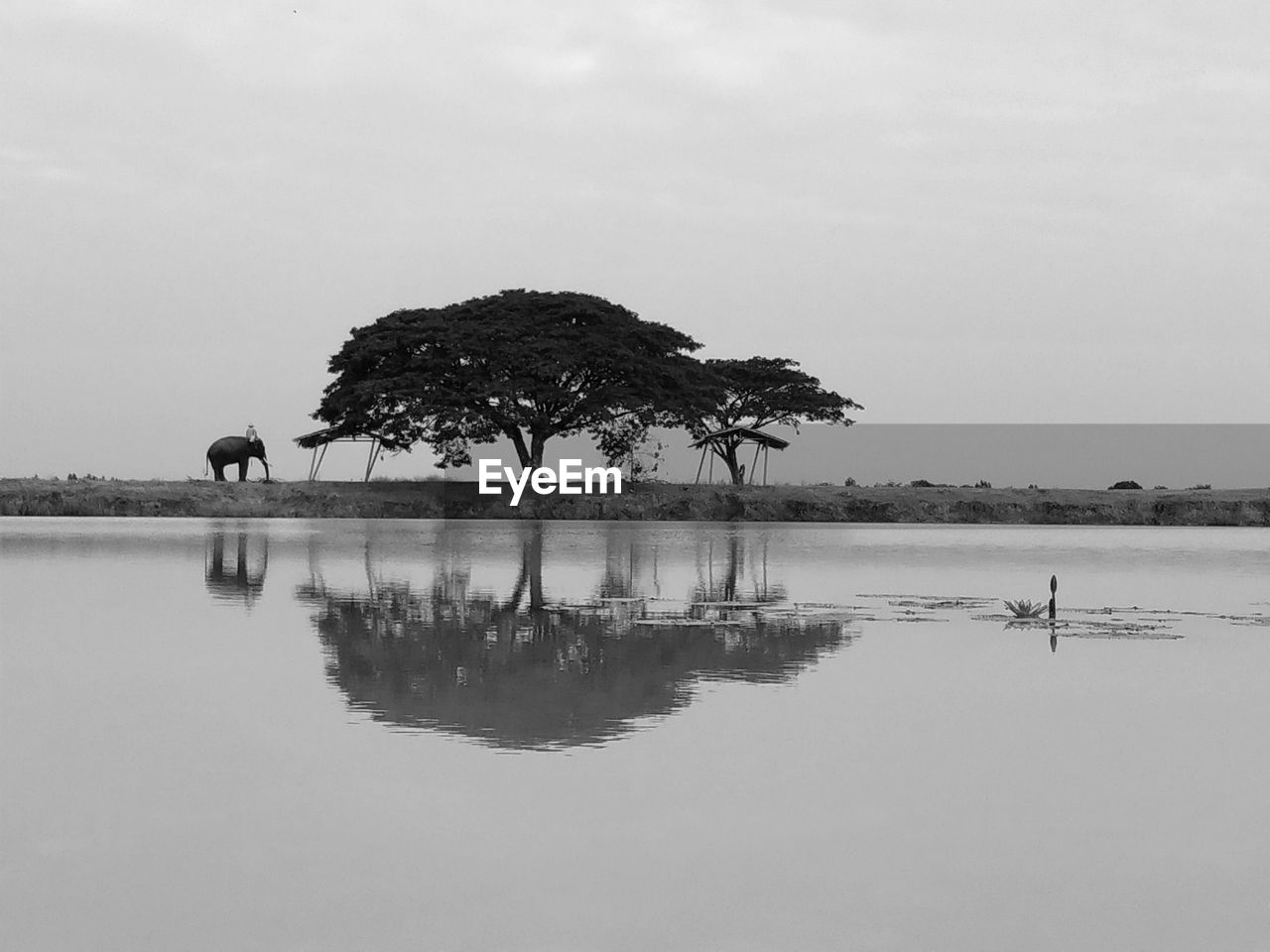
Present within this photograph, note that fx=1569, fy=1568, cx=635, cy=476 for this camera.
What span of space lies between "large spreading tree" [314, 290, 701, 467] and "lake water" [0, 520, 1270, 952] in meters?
41.4

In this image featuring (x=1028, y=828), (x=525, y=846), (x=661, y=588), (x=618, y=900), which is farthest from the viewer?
(x=661, y=588)

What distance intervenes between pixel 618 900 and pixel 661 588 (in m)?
16.1

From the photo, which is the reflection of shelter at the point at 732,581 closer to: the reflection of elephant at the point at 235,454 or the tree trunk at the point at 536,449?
the tree trunk at the point at 536,449

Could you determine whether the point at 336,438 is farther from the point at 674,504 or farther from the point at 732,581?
the point at 732,581

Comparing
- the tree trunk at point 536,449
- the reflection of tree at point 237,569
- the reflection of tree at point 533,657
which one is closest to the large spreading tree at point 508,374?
the tree trunk at point 536,449

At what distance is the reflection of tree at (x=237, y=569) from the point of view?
65.2 ft

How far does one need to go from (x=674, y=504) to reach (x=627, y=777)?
2127 inches

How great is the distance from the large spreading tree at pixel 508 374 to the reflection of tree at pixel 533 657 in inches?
1556

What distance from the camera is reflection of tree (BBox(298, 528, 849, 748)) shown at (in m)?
9.87

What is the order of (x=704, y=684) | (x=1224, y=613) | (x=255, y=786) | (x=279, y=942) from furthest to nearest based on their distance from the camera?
(x=1224, y=613) < (x=704, y=684) < (x=255, y=786) < (x=279, y=942)

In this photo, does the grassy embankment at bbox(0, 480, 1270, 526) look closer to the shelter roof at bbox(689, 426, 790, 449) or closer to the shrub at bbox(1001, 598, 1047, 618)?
the shelter roof at bbox(689, 426, 790, 449)

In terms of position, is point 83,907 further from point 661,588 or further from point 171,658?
point 661,588

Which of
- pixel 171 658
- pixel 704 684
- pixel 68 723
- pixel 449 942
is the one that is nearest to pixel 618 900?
pixel 449 942

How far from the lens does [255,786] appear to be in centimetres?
760
